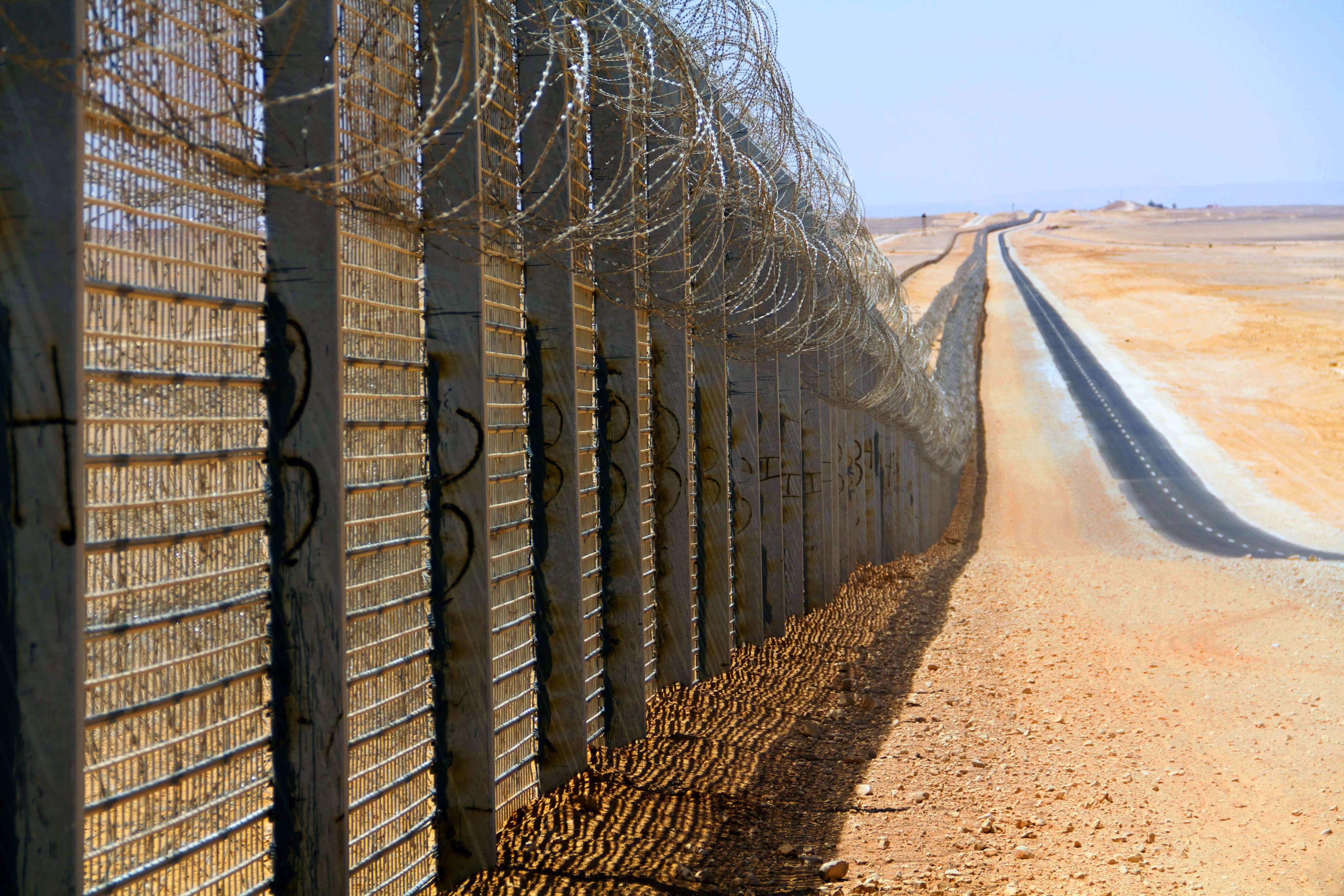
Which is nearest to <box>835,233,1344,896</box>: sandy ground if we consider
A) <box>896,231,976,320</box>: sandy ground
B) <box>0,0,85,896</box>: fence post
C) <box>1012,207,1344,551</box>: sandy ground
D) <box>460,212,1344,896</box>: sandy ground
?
<box>460,212,1344,896</box>: sandy ground

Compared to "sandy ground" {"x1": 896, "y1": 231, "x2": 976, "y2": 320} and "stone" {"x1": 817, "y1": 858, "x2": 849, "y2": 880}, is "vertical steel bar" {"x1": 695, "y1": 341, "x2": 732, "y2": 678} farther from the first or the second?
"sandy ground" {"x1": 896, "y1": 231, "x2": 976, "y2": 320}

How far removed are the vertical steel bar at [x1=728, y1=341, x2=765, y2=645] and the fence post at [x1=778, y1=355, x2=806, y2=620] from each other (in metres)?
1.04

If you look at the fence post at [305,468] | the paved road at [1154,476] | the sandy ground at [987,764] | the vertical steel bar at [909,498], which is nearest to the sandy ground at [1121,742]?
the sandy ground at [987,764]

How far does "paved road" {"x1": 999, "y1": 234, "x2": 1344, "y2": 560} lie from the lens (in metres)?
21.2

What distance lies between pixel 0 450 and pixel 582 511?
3595 mm

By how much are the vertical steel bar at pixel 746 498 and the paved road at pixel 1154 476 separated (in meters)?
13.8

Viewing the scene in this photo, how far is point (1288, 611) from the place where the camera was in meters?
11.3

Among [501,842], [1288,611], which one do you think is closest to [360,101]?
[501,842]

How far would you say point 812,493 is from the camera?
36.5 feet

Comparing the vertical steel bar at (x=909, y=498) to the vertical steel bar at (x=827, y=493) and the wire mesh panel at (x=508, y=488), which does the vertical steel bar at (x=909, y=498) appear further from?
A: the wire mesh panel at (x=508, y=488)

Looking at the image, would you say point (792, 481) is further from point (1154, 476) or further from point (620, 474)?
point (1154, 476)

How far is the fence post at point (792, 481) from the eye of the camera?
10.1 m

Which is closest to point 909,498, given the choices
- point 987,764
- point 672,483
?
point 672,483

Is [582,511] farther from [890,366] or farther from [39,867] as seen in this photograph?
[890,366]
